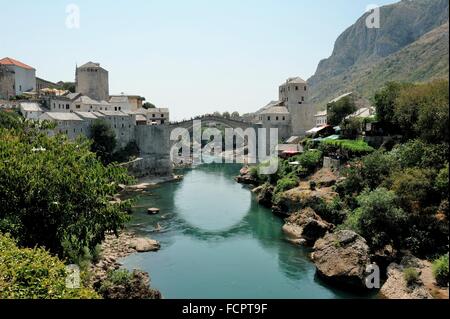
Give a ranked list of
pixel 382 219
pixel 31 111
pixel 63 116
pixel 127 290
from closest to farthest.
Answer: pixel 127 290 → pixel 382 219 → pixel 63 116 → pixel 31 111

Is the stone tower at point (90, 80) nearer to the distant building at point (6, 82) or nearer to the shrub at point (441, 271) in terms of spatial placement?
the distant building at point (6, 82)

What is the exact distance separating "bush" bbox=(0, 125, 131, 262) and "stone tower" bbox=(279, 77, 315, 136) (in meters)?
31.9

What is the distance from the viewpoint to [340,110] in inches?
1443

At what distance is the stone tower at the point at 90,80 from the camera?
54250 millimetres

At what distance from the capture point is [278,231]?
23.2m

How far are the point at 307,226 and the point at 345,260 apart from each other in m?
5.06

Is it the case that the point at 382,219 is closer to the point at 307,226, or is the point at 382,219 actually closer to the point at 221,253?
the point at 307,226

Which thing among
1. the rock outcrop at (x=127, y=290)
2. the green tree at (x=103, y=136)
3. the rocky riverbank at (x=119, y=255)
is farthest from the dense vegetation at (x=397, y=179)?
the green tree at (x=103, y=136)

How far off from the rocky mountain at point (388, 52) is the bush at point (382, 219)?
51.0 meters

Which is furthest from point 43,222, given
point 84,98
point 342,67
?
point 342,67

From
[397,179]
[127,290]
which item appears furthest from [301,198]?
[127,290]

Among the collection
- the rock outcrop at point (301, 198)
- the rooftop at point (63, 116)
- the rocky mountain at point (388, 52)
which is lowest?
the rock outcrop at point (301, 198)

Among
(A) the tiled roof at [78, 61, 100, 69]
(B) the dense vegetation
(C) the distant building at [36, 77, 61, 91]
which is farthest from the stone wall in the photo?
(C) the distant building at [36, 77, 61, 91]
